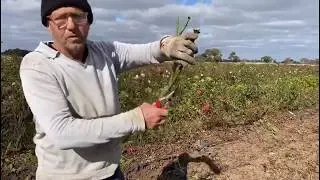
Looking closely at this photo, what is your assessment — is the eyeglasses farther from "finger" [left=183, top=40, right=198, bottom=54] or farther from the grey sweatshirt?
"finger" [left=183, top=40, right=198, bottom=54]

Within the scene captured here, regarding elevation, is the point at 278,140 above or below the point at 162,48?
below

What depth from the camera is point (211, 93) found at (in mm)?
7656

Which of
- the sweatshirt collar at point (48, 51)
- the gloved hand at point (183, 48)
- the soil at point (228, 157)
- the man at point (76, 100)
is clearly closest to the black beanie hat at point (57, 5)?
the man at point (76, 100)

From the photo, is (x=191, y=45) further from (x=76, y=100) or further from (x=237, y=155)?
(x=237, y=155)

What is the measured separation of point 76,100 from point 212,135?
3.64m

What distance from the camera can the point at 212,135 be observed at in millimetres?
5758

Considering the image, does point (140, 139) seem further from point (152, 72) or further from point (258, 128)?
point (152, 72)

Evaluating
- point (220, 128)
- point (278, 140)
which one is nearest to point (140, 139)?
point (220, 128)

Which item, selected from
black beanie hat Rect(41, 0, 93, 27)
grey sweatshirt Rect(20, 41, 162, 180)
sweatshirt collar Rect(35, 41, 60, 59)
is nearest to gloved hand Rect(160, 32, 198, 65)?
grey sweatshirt Rect(20, 41, 162, 180)

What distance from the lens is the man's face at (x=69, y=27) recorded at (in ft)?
7.40

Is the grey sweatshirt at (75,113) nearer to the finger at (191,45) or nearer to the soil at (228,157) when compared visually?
the finger at (191,45)

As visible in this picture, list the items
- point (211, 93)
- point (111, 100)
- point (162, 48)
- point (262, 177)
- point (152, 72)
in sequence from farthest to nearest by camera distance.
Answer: point (152, 72)
point (211, 93)
point (262, 177)
point (162, 48)
point (111, 100)

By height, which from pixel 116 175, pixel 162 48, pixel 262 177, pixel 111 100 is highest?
pixel 162 48

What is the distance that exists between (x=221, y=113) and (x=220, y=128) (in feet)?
1.67
